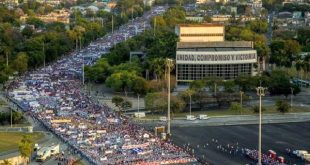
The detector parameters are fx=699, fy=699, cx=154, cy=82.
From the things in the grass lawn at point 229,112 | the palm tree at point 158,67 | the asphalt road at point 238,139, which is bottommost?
the asphalt road at point 238,139

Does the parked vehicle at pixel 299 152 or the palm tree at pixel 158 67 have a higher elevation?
the palm tree at pixel 158 67

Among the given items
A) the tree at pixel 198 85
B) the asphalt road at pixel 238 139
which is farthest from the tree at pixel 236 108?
the tree at pixel 198 85

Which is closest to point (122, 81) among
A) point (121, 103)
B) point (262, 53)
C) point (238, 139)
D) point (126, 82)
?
point (126, 82)

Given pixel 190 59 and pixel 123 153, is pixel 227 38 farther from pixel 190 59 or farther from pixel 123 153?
pixel 123 153

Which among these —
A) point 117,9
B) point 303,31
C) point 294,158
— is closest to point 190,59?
point 294,158

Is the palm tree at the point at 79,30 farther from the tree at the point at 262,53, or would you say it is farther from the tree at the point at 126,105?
the tree at the point at 126,105

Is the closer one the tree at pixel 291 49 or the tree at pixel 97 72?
the tree at pixel 97 72
